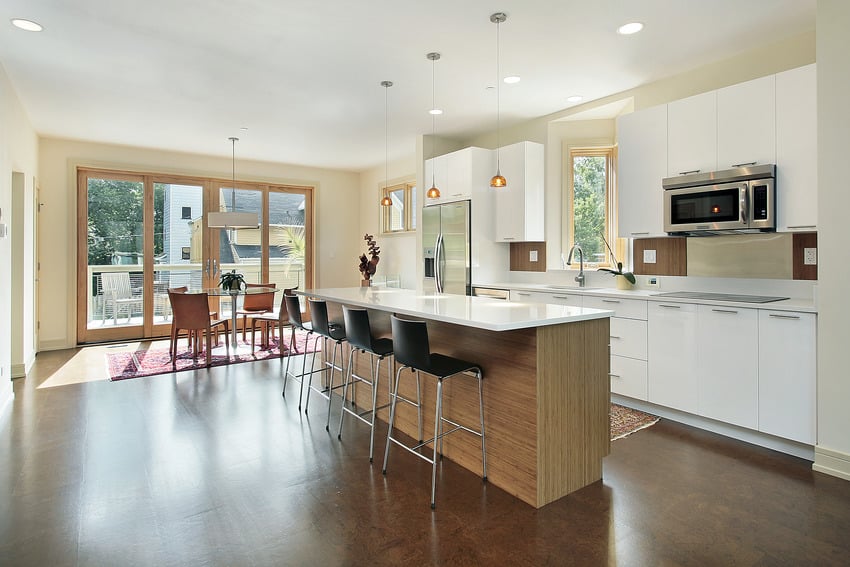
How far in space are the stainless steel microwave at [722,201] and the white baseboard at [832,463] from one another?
4.64ft

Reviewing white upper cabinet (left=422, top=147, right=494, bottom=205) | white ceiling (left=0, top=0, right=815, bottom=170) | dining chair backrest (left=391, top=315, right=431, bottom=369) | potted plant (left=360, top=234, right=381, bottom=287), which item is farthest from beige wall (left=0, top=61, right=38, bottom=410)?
potted plant (left=360, top=234, right=381, bottom=287)

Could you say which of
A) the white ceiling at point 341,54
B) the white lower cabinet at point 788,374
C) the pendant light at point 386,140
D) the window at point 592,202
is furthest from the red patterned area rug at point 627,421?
the pendant light at point 386,140

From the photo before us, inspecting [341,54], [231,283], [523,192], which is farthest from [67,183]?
[523,192]

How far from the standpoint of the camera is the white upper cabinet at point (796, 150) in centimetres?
310

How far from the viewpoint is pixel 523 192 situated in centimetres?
520

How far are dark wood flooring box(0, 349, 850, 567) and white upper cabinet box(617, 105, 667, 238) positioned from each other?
1.62 metres

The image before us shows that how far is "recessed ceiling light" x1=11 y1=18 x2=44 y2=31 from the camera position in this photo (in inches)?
129

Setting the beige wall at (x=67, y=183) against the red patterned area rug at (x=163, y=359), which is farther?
the beige wall at (x=67, y=183)

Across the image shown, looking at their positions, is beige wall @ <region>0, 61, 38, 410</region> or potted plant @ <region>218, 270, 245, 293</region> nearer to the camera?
beige wall @ <region>0, 61, 38, 410</region>

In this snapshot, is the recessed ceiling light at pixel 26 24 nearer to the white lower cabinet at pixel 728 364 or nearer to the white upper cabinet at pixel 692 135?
the white upper cabinet at pixel 692 135

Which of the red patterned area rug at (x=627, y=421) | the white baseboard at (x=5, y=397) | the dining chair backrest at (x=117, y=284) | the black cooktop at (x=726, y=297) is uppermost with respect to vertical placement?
the dining chair backrest at (x=117, y=284)

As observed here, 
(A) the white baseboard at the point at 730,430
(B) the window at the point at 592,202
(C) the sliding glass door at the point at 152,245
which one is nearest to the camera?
(A) the white baseboard at the point at 730,430

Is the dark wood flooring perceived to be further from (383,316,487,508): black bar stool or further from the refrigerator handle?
the refrigerator handle

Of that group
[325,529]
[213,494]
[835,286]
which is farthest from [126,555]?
[835,286]
